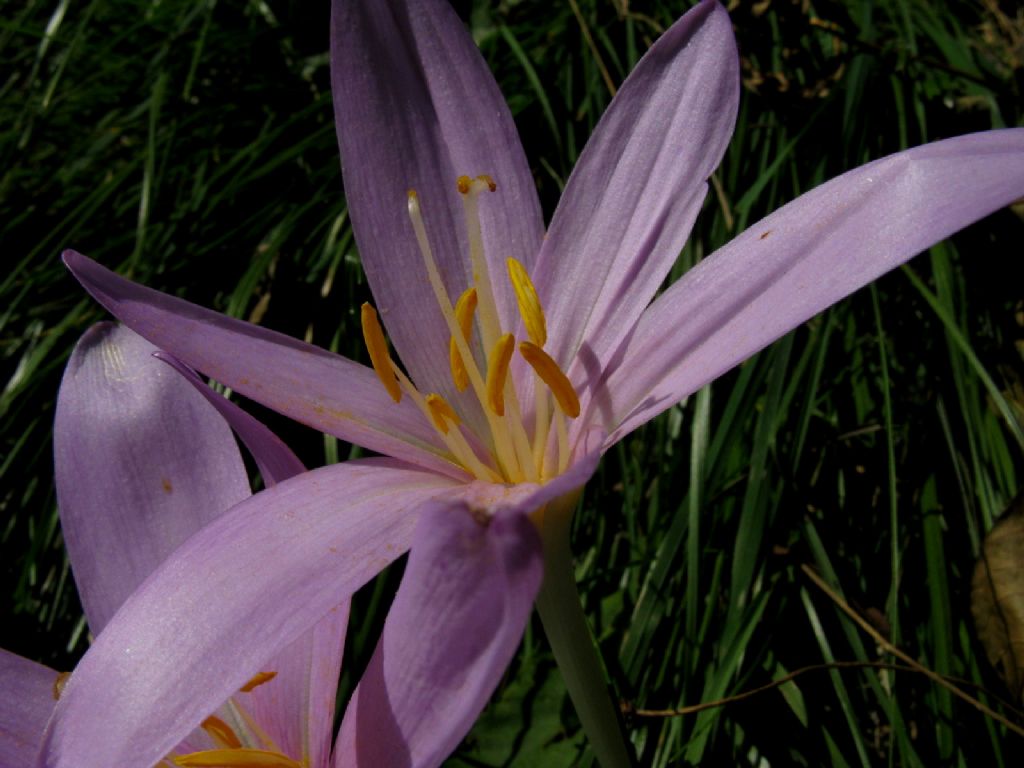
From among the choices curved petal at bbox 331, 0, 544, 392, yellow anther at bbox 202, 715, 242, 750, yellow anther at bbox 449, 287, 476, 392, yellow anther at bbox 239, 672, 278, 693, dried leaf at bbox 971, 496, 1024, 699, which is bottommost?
dried leaf at bbox 971, 496, 1024, 699

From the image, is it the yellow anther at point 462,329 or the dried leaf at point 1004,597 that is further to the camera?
the dried leaf at point 1004,597

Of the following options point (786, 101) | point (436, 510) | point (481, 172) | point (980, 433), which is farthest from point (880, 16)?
point (436, 510)

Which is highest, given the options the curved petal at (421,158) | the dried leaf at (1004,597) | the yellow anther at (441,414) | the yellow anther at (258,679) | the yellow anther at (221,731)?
the curved petal at (421,158)

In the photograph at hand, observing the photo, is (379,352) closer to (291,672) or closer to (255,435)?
(255,435)

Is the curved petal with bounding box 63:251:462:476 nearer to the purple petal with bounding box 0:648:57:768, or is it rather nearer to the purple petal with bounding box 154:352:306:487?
the purple petal with bounding box 154:352:306:487

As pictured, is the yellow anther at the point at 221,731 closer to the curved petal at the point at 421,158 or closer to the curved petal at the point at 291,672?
the curved petal at the point at 291,672

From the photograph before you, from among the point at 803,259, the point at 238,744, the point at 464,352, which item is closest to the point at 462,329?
the point at 464,352

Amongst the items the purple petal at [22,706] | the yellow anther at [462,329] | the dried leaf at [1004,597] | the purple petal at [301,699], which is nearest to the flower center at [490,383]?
the yellow anther at [462,329]

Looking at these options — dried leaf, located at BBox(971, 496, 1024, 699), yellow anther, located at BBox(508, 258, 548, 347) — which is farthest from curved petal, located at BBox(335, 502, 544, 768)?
dried leaf, located at BBox(971, 496, 1024, 699)
